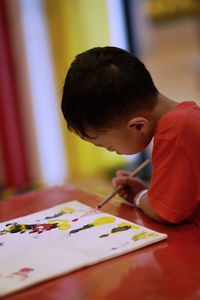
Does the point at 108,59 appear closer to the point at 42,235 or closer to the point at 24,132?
the point at 42,235

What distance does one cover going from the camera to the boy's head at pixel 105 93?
662 millimetres

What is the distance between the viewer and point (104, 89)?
2.15 feet

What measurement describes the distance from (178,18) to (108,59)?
2314 millimetres

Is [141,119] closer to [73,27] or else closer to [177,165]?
[177,165]

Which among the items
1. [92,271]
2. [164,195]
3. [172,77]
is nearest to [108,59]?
[164,195]

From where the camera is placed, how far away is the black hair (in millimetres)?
661

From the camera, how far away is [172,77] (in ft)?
9.71

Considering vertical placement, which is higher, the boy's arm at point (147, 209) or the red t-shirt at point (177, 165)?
the red t-shirt at point (177, 165)

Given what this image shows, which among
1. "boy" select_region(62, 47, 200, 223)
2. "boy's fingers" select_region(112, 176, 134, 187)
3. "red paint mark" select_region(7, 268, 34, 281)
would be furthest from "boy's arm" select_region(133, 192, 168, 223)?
"red paint mark" select_region(7, 268, 34, 281)

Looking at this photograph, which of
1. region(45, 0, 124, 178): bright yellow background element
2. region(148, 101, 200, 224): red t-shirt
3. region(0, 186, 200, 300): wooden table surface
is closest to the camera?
region(0, 186, 200, 300): wooden table surface

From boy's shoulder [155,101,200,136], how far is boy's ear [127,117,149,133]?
0.02 metres

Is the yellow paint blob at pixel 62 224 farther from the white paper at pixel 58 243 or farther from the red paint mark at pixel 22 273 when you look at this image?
the red paint mark at pixel 22 273

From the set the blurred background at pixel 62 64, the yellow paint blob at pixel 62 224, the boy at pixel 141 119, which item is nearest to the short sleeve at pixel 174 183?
the boy at pixel 141 119

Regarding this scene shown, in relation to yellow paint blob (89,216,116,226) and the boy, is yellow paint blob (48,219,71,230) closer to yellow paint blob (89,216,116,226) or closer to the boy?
yellow paint blob (89,216,116,226)
